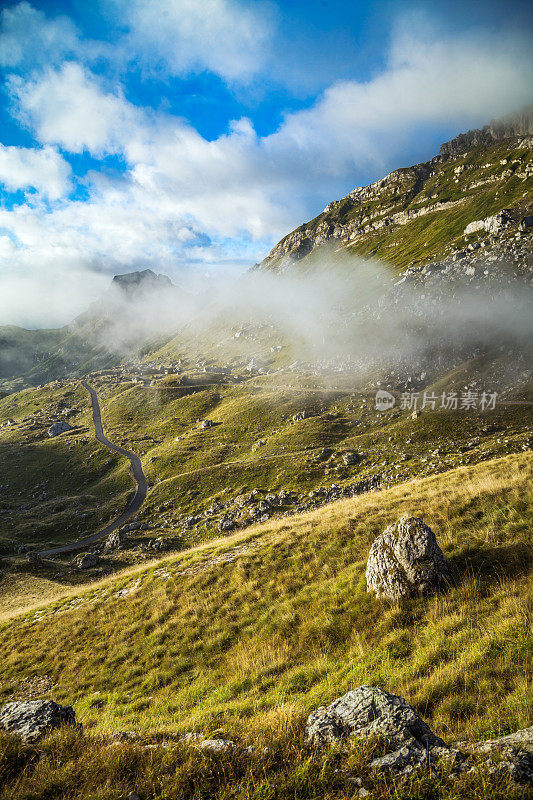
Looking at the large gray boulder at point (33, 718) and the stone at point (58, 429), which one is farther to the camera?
the stone at point (58, 429)

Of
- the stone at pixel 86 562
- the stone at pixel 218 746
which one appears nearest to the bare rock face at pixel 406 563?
the stone at pixel 218 746

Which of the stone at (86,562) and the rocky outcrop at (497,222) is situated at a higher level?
the rocky outcrop at (497,222)

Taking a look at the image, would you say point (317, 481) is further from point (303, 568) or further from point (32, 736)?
point (32, 736)

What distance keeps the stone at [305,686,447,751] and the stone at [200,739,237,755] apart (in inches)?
53.1

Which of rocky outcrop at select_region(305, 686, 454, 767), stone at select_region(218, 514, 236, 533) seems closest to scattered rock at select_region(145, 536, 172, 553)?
stone at select_region(218, 514, 236, 533)

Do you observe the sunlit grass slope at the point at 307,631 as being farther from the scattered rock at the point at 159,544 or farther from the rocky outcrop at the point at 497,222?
the rocky outcrop at the point at 497,222

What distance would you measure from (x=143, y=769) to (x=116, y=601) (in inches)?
731

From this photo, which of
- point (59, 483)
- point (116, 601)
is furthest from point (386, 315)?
point (116, 601)

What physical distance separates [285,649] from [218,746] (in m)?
5.91

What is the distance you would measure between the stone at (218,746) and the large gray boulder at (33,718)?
3.76 m

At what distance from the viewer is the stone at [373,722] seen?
5.11 m

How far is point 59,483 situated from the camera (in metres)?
107

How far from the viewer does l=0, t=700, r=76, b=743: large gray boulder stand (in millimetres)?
6680

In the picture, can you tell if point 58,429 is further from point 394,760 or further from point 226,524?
point 394,760
